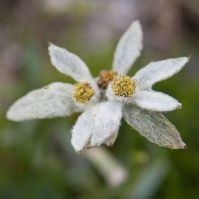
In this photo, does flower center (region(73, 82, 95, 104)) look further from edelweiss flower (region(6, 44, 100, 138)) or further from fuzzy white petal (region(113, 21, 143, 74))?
fuzzy white petal (region(113, 21, 143, 74))

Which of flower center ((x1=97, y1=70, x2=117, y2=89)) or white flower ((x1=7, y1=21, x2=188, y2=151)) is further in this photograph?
flower center ((x1=97, y1=70, x2=117, y2=89))

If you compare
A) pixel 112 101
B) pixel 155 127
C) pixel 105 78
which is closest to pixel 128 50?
pixel 105 78

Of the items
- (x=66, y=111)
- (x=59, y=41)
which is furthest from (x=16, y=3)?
(x=66, y=111)

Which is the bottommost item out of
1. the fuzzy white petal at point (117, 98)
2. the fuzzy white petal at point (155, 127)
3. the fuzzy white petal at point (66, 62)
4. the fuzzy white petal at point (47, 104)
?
the fuzzy white petal at point (155, 127)

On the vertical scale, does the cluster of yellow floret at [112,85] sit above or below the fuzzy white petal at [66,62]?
below

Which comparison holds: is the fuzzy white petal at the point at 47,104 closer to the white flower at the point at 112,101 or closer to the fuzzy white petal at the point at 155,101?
the white flower at the point at 112,101

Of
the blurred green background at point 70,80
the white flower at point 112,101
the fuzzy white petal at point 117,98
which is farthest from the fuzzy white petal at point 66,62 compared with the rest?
the blurred green background at point 70,80

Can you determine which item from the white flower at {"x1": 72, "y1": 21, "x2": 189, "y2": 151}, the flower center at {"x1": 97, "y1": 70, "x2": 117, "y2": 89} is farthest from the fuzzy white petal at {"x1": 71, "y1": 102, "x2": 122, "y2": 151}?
the flower center at {"x1": 97, "y1": 70, "x2": 117, "y2": 89}
